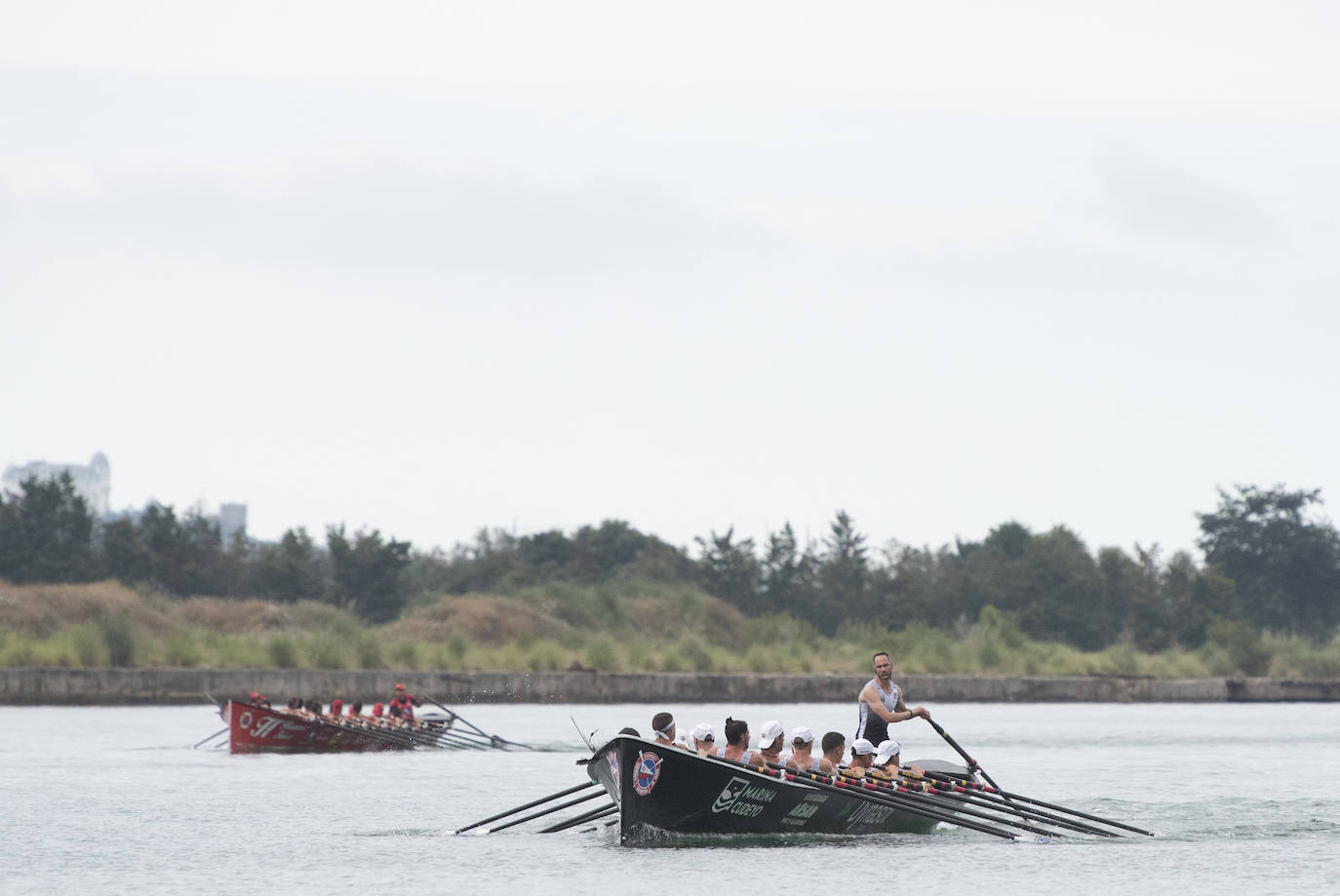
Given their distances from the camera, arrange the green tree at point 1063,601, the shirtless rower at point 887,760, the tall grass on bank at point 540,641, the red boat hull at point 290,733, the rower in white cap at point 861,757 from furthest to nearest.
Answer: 1. the green tree at point 1063,601
2. the tall grass on bank at point 540,641
3. the red boat hull at point 290,733
4. the shirtless rower at point 887,760
5. the rower in white cap at point 861,757

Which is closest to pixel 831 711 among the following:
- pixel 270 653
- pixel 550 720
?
pixel 550 720

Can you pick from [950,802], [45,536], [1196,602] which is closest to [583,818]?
[950,802]

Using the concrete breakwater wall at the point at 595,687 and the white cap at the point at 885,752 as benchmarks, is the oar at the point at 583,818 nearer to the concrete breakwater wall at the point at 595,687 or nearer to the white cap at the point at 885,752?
the white cap at the point at 885,752

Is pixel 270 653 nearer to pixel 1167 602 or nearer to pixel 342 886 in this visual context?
pixel 342 886

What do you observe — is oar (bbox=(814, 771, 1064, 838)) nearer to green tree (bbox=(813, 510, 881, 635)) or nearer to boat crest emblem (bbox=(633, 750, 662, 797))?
boat crest emblem (bbox=(633, 750, 662, 797))

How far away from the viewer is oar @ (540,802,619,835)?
24062 millimetres

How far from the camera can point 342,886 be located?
67.5ft

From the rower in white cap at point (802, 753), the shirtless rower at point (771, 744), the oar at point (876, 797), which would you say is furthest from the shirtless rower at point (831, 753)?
the shirtless rower at point (771, 744)

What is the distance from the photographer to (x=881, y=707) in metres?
23.5

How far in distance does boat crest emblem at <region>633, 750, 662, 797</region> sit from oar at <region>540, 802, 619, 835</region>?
6.44 ft

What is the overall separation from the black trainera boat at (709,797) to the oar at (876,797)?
12mm

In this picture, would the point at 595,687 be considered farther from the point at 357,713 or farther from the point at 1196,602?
the point at 1196,602

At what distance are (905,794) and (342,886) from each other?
7224mm

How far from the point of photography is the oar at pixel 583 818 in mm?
24062
